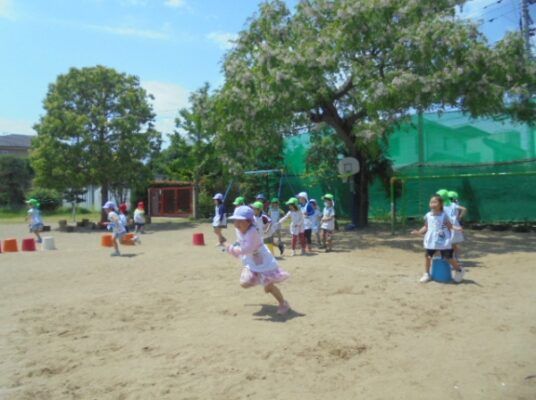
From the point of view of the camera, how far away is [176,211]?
34094mm

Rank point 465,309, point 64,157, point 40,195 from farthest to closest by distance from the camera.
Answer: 1. point 40,195
2. point 64,157
3. point 465,309

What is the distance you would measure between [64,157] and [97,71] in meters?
4.34

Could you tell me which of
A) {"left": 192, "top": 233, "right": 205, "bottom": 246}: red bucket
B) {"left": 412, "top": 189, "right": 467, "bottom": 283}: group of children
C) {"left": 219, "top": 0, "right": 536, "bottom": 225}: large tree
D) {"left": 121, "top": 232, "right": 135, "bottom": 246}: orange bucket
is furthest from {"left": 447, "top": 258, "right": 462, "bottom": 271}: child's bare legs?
{"left": 121, "top": 232, "right": 135, "bottom": 246}: orange bucket

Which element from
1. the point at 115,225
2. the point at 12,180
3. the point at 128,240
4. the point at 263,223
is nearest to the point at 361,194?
the point at 263,223

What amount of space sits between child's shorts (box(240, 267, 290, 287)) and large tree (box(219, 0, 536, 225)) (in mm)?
8128

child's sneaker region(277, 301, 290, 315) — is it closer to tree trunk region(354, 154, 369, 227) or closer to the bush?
tree trunk region(354, 154, 369, 227)

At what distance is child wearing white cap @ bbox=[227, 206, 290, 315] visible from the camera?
23.1 feet

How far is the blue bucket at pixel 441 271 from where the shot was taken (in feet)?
29.0

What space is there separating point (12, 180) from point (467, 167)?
3727cm

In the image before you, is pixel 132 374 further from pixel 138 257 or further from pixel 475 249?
pixel 475 249

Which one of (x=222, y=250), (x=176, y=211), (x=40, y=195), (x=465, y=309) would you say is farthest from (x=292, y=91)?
(x=40, y=195)

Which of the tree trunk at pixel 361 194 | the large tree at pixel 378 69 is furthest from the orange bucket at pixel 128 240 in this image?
the tree trunk at pixel 361 194

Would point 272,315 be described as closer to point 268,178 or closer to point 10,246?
point 10,246

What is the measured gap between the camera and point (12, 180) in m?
44.5
